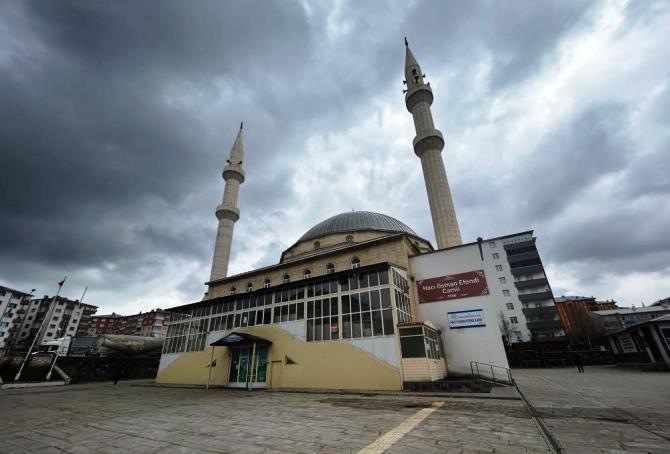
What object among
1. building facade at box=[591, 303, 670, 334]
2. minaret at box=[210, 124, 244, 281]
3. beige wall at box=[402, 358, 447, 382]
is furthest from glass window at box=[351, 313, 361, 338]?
building facade at box=[591, 303, 670, 334]

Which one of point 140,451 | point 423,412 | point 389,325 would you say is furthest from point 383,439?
point 389,325

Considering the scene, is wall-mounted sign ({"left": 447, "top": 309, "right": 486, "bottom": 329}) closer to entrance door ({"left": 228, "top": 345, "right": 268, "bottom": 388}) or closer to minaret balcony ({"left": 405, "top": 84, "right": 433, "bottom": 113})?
entrance door ({"left": 228, "top": 345, "right": 268, "bottom": 388})

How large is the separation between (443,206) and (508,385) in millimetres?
18061

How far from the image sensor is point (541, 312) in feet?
165

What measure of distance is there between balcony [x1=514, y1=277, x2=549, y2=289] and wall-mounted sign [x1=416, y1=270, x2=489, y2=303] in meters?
42.4

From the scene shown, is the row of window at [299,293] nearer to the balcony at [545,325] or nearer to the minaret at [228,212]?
the minaret at [228,212]

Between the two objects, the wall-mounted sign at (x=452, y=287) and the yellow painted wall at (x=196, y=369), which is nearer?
the wall-mounted sign at (x=452, y=287)

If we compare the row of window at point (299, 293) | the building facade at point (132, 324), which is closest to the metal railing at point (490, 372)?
the row of window at point (299, 293)

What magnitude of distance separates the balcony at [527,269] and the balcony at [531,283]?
1.59 metres

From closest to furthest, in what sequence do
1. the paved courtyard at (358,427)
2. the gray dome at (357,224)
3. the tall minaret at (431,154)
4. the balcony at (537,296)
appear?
the paved courtyard at (358,427) < the tall minaret at (431,154) < the gray dome at (357,224) < the balcony at (537,296)

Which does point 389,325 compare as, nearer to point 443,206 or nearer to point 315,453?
point 315,453

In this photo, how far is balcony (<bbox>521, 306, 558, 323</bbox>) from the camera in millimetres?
49812

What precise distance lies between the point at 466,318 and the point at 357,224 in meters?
16.2

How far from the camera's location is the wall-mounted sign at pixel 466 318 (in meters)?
20.0
